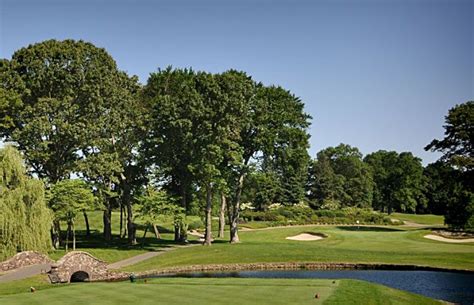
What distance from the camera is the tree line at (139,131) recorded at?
47.1 metres

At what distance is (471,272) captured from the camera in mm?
36312

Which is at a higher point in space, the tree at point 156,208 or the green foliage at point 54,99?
the green foliage at point 54,99

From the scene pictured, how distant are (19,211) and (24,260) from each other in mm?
3920

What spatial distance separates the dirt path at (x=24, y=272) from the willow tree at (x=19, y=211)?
2423 millimetres

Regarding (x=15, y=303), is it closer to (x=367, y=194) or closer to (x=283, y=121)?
(x=283, y=121)

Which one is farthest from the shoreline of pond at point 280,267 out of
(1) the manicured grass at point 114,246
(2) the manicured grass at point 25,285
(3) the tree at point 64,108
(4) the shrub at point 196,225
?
(4) the shrub at point 196,225

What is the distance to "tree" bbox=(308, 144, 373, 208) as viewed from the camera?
111750 mm

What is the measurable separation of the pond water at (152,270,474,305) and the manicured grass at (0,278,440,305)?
3.58 metres

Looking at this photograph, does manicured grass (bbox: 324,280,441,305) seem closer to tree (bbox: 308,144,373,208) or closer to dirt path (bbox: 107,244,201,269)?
dirt path (bbox: 107,244,201,269)

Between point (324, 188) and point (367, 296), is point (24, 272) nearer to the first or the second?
point (367, 296)

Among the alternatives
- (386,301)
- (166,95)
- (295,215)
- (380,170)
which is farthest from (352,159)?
(386,301)

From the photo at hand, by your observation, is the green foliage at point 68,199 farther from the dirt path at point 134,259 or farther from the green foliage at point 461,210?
the green foliage at point 461,210

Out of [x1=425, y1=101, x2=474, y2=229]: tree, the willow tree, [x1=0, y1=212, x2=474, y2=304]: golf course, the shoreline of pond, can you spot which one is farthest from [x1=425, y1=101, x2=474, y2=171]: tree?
the willow tree

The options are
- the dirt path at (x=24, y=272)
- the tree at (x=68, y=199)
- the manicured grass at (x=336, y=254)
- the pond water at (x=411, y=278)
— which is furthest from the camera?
the tree at (x=68, y=199)
